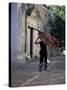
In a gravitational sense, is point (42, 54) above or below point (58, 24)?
below

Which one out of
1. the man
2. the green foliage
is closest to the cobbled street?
the man

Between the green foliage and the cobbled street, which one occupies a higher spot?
the green foliage

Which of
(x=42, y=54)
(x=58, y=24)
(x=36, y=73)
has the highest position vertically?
(x=58, y=24)

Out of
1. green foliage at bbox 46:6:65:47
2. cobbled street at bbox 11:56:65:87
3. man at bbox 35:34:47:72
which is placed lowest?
cobbled street at bbox 11:56:65:87

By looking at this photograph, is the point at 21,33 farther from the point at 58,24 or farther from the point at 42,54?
the point at 58,24

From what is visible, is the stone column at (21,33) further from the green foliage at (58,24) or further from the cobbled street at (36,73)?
the green foliage at (58,24)

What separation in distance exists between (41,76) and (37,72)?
2.6 inches

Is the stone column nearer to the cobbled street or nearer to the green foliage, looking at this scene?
the cobbled street

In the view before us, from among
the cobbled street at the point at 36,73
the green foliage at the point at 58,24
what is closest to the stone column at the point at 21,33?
the cobbled street at the point at 36,73

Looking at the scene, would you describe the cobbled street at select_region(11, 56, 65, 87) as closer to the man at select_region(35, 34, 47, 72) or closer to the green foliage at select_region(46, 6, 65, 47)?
the man at select_region(35, 34, 47, 72)

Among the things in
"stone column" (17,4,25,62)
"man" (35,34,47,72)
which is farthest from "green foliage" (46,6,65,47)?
"stone column" (17,4,25,62)

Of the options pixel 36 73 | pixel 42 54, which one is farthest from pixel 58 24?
pixel 36 73

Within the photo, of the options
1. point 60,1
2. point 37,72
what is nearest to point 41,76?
point 37,72

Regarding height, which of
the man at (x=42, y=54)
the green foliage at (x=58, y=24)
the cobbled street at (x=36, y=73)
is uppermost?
the green foliage at (x=58, y=24)
